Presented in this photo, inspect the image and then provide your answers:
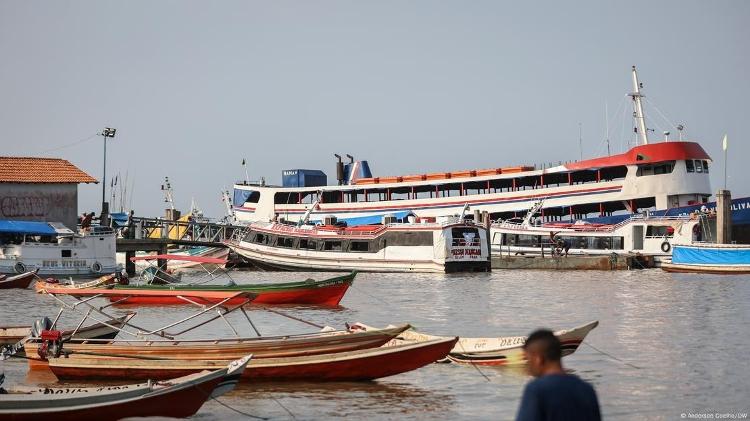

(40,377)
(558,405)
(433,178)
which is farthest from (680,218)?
(558,405)

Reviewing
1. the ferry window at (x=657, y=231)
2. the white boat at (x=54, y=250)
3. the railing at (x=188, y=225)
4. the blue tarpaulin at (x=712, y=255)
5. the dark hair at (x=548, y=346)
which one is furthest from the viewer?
the railing at (x=188, y=225)

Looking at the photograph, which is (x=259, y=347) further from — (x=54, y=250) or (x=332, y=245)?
(x=332, y=245)

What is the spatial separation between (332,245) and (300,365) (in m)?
37.9

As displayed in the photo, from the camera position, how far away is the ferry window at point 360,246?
5372cm

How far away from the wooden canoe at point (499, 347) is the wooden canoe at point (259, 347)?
139cm

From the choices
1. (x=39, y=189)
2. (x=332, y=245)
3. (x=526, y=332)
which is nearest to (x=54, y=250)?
(x=39, y=189)

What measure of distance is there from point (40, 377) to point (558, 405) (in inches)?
543

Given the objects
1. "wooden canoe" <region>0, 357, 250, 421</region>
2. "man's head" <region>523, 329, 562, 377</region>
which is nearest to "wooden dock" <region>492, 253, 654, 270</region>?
"wooden canoe" <region>0, 357, 250, 421</region>

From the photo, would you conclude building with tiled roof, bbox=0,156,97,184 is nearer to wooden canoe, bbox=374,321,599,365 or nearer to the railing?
the railing

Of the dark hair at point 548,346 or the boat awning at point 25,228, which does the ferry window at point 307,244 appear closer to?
the boat awning at point 25,228

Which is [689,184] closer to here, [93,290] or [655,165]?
[655,165]

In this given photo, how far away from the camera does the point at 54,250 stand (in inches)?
1922

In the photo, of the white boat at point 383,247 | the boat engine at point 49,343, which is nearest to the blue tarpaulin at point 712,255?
the white boat at point 383,247

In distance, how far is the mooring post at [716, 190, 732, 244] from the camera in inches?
2013
